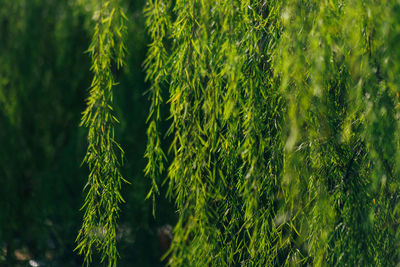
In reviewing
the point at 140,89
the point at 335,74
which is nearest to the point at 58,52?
the point at 140,89

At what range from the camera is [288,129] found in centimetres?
138

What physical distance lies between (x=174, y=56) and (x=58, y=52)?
Result: 106 inches

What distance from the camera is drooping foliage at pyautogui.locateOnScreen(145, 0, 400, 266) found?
4.09ft

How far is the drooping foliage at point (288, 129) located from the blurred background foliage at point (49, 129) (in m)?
1.74

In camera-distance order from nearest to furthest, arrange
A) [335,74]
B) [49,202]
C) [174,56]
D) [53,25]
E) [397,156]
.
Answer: [397,156]
[335,74]
[174,56]
[49,202]
[53,25]

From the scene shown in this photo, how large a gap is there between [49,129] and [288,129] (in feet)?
11.5

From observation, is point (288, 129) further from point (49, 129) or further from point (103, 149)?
point (49, 129)

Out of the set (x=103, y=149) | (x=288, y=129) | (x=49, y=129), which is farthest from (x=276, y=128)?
(x=49, y=129)

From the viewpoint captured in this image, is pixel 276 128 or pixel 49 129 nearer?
pixel 276 128

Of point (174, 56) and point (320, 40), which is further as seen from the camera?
point (174, 56)

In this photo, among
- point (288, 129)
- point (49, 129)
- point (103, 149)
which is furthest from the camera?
point (49, 129)

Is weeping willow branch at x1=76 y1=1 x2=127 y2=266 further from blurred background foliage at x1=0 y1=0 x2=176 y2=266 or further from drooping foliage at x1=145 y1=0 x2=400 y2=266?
blurred background foliage at x1=0 y1=0 x2=176 y2=266

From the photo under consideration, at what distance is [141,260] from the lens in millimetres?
3459

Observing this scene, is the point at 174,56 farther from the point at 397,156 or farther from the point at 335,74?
the point at 397,156
